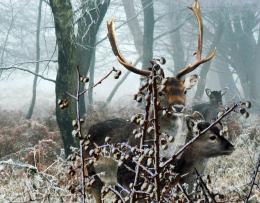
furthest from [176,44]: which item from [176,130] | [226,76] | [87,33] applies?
[176,130]

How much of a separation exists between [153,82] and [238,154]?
24.4ft

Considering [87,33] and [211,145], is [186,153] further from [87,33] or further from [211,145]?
[87,33]

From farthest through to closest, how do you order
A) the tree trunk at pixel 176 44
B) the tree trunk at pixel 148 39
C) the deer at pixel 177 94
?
the tree trunk at pixel 176 44 < the tree trunk at pixel 148 39 < the deer at pixel 177 94

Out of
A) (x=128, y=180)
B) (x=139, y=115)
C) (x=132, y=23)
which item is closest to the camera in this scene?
(x=139, y=115)

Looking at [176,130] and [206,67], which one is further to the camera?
[206,67]

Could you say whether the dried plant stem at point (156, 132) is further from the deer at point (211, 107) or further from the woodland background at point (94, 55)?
the deer at point (211, 107)

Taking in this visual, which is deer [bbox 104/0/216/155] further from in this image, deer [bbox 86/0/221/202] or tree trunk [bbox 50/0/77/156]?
tree trunk [bbox 50/0/77/156]

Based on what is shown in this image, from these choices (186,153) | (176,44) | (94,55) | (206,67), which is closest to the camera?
(186,153)

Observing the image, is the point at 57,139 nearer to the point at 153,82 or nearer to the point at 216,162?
the point at 216,162

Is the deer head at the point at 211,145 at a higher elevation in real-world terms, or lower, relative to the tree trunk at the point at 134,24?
lower

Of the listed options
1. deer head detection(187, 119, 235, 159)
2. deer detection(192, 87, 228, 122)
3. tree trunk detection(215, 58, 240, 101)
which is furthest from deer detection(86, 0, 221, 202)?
tree trunk detection(215, 58, 240, 101)

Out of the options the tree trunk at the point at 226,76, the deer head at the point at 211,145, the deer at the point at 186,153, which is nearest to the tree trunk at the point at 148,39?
the tree trunk at the point at 226,76

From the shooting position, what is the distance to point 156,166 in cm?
222

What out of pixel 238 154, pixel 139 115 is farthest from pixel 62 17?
pixel 139 115
